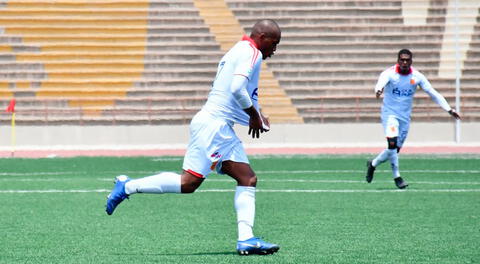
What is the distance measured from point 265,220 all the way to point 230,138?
2973mm

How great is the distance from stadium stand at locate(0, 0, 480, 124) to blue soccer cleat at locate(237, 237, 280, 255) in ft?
74.3

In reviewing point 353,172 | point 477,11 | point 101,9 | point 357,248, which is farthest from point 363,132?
point 357,248

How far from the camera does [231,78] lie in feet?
27.9

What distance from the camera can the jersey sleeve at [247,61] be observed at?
27.0ft

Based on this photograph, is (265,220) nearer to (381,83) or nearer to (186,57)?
(381,83)

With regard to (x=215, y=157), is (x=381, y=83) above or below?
below

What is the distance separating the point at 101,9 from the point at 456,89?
1081 cm

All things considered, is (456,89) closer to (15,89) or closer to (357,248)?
(15,89)

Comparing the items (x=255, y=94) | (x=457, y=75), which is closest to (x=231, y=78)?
(x=255, y=94)

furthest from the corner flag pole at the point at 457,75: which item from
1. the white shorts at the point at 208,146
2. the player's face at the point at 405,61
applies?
the white shorts at the point at 208,146

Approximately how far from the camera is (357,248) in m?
8.82

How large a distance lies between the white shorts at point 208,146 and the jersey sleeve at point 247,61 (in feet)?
1.62

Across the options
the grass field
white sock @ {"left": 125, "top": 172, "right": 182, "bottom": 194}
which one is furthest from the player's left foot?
white sock @ {"left": 125, "top": 172, "right": 182, "bottom": 194}

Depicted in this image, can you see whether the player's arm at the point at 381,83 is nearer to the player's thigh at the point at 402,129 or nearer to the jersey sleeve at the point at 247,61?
the player's thigh at the point at 402,129
